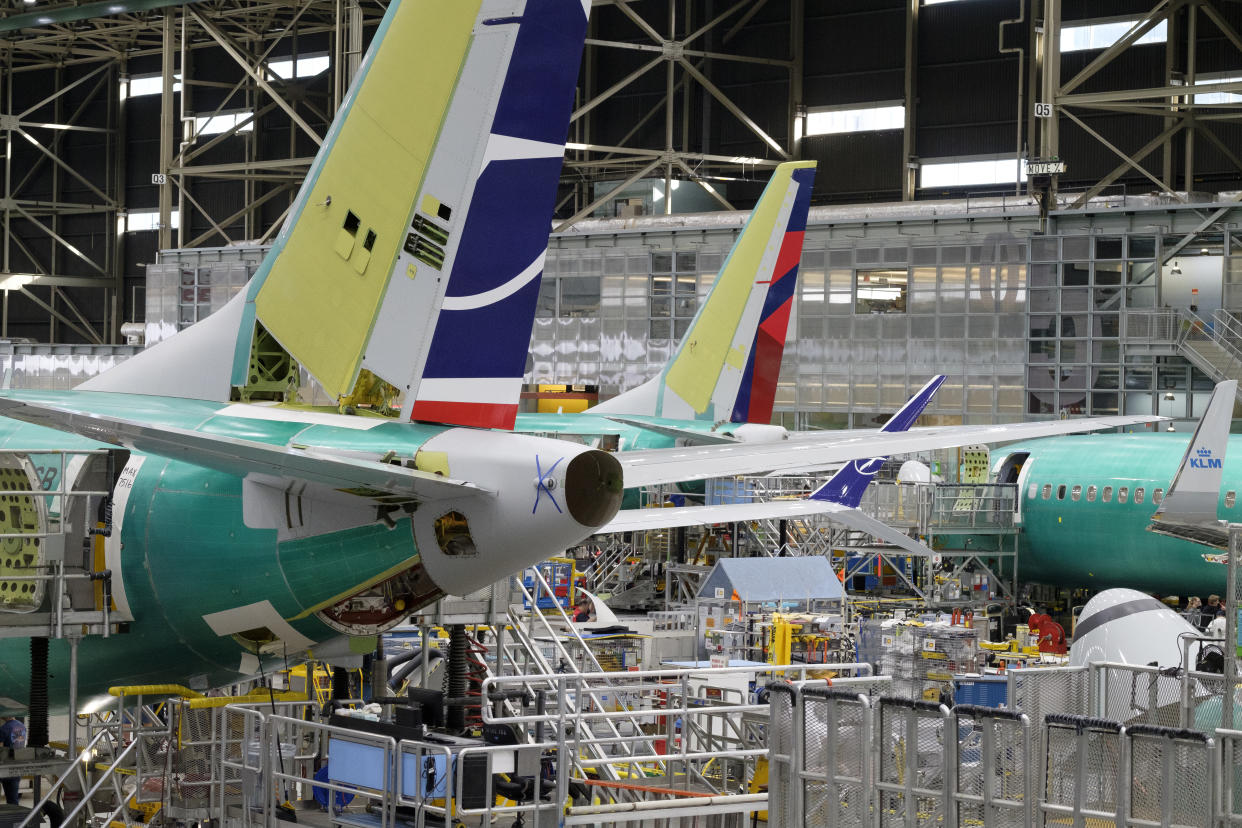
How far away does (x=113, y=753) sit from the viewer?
1744 cm

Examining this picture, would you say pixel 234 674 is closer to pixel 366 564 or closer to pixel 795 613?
pixel 366 564

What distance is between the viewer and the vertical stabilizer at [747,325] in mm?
29859

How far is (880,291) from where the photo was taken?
162 ft

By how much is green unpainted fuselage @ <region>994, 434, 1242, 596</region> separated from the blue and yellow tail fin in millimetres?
25834

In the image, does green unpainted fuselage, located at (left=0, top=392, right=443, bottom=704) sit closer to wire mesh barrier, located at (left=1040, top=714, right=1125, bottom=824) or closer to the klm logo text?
wire mesh barrier, located at (left=1040, top=714, right=1125, bottom=824)

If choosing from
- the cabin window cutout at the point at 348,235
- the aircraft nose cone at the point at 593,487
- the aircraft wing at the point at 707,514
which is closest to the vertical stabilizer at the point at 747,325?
the aircraft wing at the point at 707,514

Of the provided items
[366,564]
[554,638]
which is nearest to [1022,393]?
[554,638]

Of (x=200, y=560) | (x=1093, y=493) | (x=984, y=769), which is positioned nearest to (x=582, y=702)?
(x=200, y=560)

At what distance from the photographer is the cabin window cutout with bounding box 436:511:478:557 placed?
11344 millimetres

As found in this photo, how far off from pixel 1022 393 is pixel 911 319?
4493 mm

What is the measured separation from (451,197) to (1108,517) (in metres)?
28.6

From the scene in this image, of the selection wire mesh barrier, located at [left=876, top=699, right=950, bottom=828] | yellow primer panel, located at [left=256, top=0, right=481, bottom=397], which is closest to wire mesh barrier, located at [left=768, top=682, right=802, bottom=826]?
wire mesh barrier, located at [left=876, top=699, right=950, bottom=828]

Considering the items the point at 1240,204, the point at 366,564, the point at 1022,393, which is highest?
the point at 1240,204

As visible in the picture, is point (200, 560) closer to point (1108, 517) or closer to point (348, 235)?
point (348, 235)
